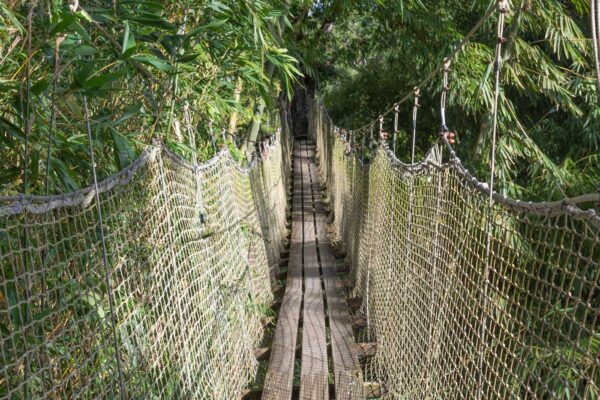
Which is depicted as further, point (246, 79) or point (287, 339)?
point (287, 339)

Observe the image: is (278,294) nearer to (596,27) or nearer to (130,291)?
(130,291)

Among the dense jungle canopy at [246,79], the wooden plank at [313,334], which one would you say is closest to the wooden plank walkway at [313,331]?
the wooden plank at [313,334]

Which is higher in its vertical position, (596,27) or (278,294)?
(596,27)

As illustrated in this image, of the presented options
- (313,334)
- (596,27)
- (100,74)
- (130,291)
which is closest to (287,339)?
(313,334)

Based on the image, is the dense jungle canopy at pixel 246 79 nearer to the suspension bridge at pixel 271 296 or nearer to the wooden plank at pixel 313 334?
the suspension bridge at pixel 271 296

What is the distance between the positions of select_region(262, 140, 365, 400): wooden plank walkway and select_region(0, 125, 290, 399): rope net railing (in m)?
0.20

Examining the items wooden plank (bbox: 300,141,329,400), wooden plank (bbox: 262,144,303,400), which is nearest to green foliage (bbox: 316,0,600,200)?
wooden plank (bbox: 300,141,329,400)

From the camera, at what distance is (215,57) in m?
2.29

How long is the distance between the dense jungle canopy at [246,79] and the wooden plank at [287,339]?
1033 mm

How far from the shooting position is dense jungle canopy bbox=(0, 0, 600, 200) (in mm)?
1421

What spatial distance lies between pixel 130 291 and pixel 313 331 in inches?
85.5

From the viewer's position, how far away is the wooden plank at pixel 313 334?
2924 mm

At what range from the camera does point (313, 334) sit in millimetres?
3592

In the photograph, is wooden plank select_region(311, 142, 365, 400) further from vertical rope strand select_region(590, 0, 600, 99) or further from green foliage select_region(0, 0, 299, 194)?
vertical rope strand select_region(590, 0, 600, 99)
